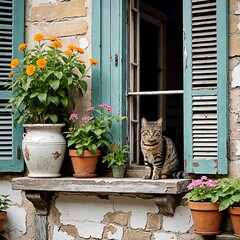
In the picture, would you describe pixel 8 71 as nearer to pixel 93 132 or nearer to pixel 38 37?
pixel 38 37

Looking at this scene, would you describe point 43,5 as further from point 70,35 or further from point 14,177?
point 14,177

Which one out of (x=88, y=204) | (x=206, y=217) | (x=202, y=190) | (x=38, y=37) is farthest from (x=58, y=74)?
(x=206, y=217)

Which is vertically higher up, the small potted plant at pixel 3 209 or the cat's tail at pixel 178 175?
the cat's tail at pixel 178 175

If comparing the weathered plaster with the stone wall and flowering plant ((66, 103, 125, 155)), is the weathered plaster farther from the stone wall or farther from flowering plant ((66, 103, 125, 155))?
flowering plant ((66, 103, 125, 155))

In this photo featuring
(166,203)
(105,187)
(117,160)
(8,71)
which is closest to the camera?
(166,203)

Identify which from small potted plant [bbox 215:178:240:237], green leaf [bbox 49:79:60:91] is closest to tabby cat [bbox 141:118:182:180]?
small potted plant [bbox 215:178:240:237]

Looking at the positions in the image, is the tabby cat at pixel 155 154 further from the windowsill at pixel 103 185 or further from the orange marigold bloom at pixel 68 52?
the orange marigold bloom at pixel 68 52

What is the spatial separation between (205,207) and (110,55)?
145 cm

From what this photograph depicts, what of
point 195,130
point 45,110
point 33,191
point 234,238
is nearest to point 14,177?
point 33,191

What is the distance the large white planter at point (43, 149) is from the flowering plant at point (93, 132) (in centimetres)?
10

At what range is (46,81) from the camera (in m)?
4.68

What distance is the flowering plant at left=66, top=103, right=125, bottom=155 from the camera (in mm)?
4625

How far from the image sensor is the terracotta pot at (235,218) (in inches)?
162

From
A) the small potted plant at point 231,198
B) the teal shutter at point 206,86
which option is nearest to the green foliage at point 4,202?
the teal shutter at point 206,86
